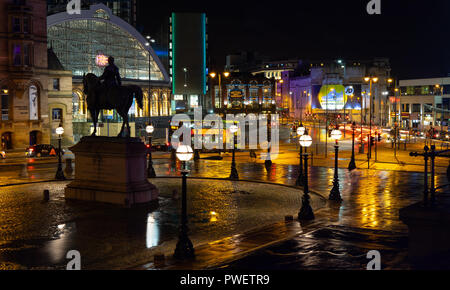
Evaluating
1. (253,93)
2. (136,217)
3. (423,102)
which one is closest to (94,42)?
Answer: (253,93)

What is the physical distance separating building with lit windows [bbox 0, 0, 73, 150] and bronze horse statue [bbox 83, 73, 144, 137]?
130 feet

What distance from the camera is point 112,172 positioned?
25891 mm

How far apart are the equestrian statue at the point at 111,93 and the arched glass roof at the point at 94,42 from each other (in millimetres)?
62972

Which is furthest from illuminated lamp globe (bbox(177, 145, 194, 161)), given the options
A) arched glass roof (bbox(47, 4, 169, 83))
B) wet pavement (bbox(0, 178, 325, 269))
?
arched glass roof (bbox(47, 4, 169, 83))

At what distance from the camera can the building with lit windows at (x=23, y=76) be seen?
2499 inches

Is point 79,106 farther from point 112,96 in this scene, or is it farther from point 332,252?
point 332,252

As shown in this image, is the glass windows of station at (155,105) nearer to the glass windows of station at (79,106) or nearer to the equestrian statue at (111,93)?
the glass windows of station at (79,106)

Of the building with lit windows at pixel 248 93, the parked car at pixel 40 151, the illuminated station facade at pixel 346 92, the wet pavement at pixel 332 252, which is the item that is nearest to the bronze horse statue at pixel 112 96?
the wet pavement at pixel 332 252

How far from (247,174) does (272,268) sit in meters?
24.1

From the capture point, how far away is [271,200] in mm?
27703

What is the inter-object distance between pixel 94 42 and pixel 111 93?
3114 inches

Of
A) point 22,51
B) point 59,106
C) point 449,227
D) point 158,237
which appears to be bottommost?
point 158,237
